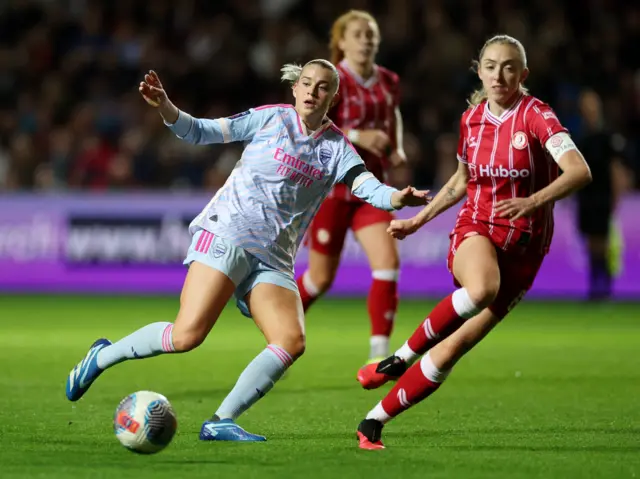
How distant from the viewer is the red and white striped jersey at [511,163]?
6.16 meters

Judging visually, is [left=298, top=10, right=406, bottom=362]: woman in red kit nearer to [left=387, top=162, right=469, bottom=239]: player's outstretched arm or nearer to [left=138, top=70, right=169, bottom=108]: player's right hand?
[left=387, top=162, right=469, bottom=239]: player's outstretched arm

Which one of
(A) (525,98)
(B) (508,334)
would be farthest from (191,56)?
(A) (525,98)

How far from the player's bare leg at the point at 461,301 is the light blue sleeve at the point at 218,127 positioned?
1.20 meters

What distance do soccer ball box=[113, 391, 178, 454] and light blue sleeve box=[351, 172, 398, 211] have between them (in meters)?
1.39

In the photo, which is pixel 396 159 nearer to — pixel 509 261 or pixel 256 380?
pixel 509 261

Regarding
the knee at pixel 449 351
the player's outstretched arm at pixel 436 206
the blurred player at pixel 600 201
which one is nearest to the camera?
the knee at pixel 449 351

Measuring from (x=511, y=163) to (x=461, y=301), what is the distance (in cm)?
74

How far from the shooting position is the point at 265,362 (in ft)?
19.8

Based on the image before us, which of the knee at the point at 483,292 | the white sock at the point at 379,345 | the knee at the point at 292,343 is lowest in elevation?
the white sock at the point at 379,345

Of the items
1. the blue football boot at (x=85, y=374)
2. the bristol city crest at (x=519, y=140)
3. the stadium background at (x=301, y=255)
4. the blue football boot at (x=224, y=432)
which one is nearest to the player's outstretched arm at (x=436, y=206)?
the bristol city crest at (x=519, y=140)

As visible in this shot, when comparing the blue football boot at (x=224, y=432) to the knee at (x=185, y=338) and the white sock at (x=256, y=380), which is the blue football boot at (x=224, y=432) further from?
the knee at (x=185, y=338)

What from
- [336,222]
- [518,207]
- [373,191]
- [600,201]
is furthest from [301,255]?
[518,207]

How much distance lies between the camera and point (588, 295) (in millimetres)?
15039

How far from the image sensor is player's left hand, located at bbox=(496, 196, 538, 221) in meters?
5.71
